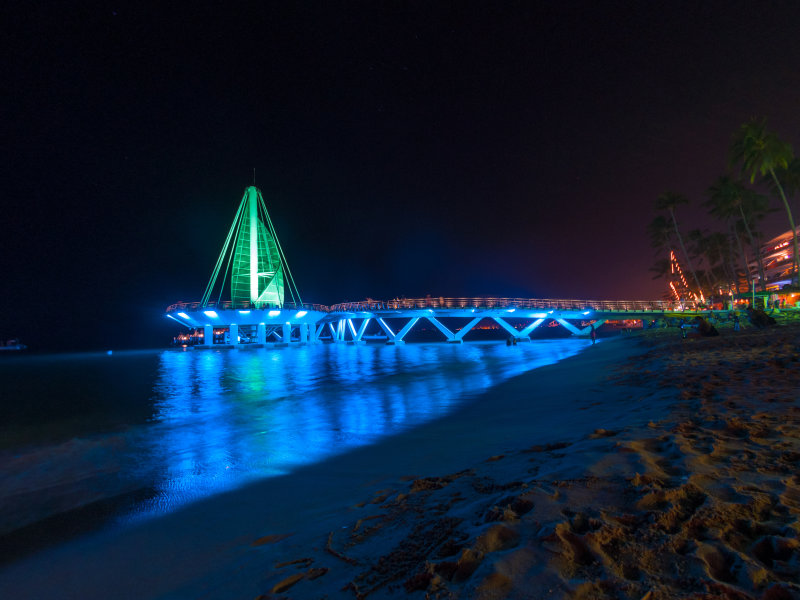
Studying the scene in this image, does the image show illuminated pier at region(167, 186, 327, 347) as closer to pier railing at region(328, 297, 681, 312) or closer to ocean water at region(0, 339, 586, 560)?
pier railing at region(328, 297, 681, 312)

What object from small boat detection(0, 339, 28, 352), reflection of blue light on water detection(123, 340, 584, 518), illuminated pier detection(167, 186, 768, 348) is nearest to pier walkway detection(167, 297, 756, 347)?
illuminated pier detection(167, 186, 768, 348)

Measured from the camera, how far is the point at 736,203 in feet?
149

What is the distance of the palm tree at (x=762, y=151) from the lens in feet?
110

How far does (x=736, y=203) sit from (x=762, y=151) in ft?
45.0

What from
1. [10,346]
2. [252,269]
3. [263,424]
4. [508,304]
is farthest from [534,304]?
[10,346]

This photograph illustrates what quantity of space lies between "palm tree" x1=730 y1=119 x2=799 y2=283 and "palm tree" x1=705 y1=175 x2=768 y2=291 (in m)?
9.94

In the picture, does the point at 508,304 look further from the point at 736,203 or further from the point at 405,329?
the point at 736,203

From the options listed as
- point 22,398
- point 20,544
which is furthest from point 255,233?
point 20,544

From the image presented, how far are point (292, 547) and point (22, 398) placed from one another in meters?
20.8

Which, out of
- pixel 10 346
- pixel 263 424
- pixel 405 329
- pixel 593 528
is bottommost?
pixel 263 424

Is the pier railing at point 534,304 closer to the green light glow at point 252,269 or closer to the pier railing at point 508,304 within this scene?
the pier railing at point 508,304

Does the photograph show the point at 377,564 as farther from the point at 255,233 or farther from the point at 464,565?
the point at 255,233

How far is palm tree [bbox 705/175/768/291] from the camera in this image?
4519 cm

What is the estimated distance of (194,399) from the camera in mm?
14352
